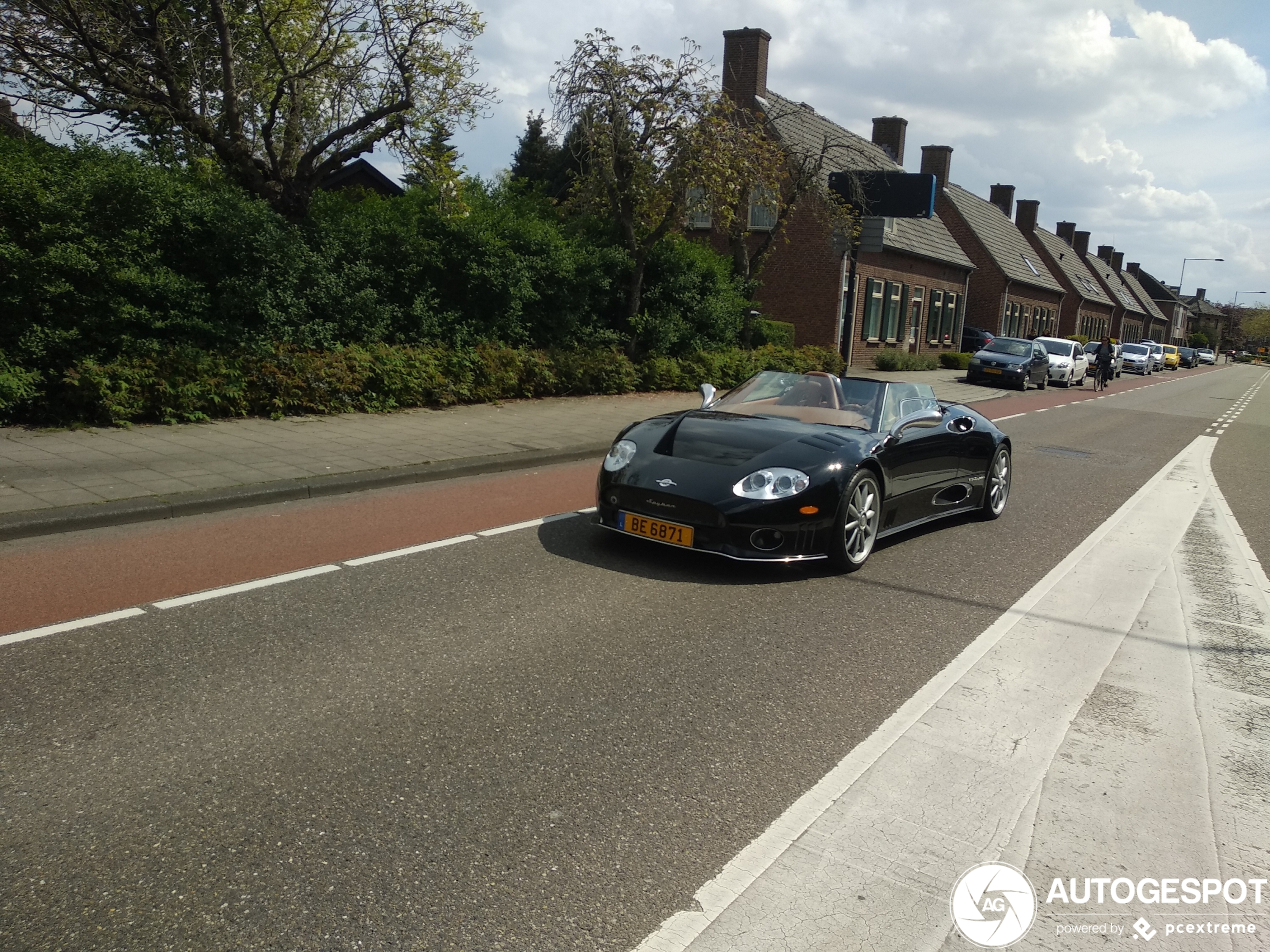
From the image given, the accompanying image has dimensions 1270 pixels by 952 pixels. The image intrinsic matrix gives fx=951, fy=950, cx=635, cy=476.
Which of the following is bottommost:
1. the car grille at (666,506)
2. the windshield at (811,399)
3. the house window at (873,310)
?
the car grille at (666,506)

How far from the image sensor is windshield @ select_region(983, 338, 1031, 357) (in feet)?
97.8

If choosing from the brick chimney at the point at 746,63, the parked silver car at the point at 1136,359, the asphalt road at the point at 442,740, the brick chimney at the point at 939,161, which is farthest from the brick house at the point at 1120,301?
the asphalt road at the point at 442,740

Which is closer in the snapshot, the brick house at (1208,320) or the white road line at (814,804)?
the white road line at (814,804)

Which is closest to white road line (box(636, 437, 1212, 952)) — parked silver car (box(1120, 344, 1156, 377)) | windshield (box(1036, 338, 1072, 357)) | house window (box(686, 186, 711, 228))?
house window (box(686, 186, 711, 228))

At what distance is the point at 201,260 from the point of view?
11391mm

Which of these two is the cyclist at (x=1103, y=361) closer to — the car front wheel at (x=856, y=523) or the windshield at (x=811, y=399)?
the windshield at (x=811, y=399)

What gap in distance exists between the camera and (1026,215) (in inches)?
2442

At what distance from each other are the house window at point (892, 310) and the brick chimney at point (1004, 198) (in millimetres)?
29347

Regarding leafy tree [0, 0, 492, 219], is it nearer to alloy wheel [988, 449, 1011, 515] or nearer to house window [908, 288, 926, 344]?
alloy wheel [988, 449, 1011, 515]

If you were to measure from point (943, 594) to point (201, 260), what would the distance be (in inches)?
377

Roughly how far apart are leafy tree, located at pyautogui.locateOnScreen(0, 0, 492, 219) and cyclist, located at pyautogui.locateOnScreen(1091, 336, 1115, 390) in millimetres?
25473

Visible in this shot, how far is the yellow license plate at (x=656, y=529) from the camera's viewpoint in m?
5.93

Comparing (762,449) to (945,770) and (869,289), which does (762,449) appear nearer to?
(945,770)

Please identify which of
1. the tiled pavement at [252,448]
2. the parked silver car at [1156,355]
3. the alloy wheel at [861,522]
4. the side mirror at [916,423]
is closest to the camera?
the alloy wheel at [861,522]
